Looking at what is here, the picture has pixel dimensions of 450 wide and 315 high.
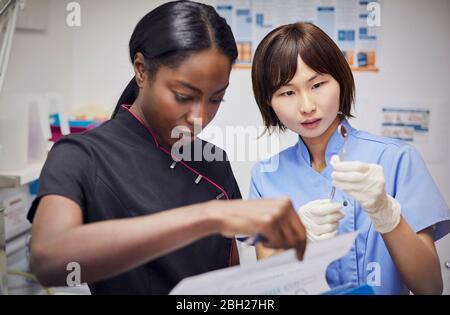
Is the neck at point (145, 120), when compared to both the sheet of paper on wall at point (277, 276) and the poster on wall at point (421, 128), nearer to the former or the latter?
the sheet of paper on wall at point (277, 276)

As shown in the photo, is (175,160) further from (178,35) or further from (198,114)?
(178,35)

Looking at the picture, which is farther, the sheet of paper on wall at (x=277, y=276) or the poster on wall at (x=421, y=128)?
the poster on wall at (x=421, y=128)

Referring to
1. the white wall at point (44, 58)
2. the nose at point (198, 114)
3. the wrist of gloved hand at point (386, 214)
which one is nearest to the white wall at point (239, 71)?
the white wall at point (44, 58)

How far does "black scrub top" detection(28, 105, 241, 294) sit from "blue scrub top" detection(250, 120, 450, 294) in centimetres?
13

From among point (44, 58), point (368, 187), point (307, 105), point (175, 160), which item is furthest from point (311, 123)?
point (44, 58)

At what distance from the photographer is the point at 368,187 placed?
2.91 feet

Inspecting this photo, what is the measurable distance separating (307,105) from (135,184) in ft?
1.28

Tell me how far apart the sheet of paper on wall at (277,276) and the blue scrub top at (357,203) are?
0.34 ft

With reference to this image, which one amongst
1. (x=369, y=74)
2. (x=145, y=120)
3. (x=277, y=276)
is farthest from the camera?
(x=369, y=74)

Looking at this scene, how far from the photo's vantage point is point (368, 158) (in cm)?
101

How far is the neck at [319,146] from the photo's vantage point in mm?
1025

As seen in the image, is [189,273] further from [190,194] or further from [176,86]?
[176,86]

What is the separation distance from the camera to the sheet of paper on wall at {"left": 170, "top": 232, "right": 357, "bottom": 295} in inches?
31.8
